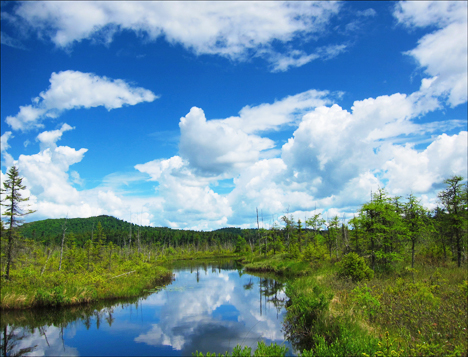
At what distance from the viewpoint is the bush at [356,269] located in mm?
21391

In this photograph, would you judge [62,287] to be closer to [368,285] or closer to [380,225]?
[368,285]

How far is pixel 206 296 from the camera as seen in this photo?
28609 mm

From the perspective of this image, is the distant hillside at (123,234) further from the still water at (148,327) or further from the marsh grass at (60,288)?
the still water at (148,327)

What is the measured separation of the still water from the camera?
14961 millimetres

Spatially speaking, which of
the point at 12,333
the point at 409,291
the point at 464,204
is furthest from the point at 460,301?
the point at 12,333

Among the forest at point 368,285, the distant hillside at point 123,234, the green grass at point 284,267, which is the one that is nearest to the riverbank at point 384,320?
the forest at point 368,285

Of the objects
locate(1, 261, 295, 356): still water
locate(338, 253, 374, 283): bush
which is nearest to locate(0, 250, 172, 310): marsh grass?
locate(1, 261, 295, 356): still water

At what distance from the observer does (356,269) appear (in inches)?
856

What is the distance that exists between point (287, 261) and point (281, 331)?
100 ft

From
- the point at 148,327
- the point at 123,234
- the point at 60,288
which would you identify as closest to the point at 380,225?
the point at 148,327

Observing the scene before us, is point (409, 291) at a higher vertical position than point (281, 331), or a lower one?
higher

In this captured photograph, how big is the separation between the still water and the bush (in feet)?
20.9

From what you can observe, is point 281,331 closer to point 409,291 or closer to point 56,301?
point 409,291

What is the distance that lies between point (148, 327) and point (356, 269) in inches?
646
